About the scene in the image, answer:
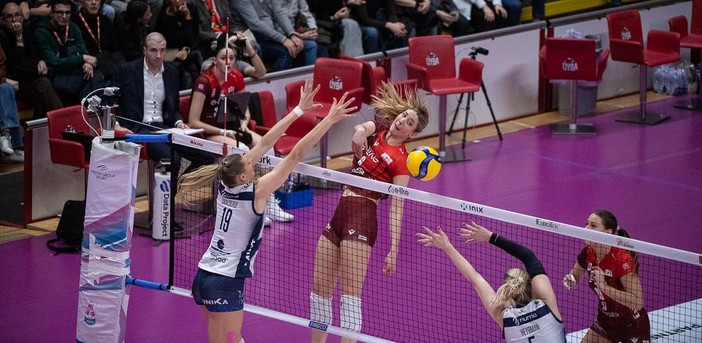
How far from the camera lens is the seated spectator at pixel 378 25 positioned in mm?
16438

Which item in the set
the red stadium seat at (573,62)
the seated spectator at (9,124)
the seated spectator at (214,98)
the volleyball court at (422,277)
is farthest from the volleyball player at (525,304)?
the red stadium seat at (573,62)

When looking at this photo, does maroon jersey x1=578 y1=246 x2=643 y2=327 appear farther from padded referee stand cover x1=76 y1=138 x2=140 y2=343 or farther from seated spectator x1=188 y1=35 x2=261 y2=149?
seated spectator x1=188 y1=35 x2=261 y2=149

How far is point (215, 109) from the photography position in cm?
1302

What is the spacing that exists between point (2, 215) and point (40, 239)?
33.0 inches

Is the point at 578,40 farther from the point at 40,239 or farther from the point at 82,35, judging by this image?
the point at 40,239

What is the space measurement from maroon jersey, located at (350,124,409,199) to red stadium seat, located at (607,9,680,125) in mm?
8555

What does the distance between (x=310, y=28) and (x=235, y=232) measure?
792cm

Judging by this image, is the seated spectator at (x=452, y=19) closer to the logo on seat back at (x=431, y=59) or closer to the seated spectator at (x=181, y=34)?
the logo on seat back at (x=431, y=59)

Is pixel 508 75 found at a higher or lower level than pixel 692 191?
higher

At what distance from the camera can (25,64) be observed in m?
13.8

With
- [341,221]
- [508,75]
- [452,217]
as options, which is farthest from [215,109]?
[508,75]

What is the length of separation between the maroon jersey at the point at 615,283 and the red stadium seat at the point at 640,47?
874cm

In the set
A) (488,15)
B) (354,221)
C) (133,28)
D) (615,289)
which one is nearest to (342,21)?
(488,15)

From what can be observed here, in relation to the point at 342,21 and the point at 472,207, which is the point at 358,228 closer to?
the point at 472,207
